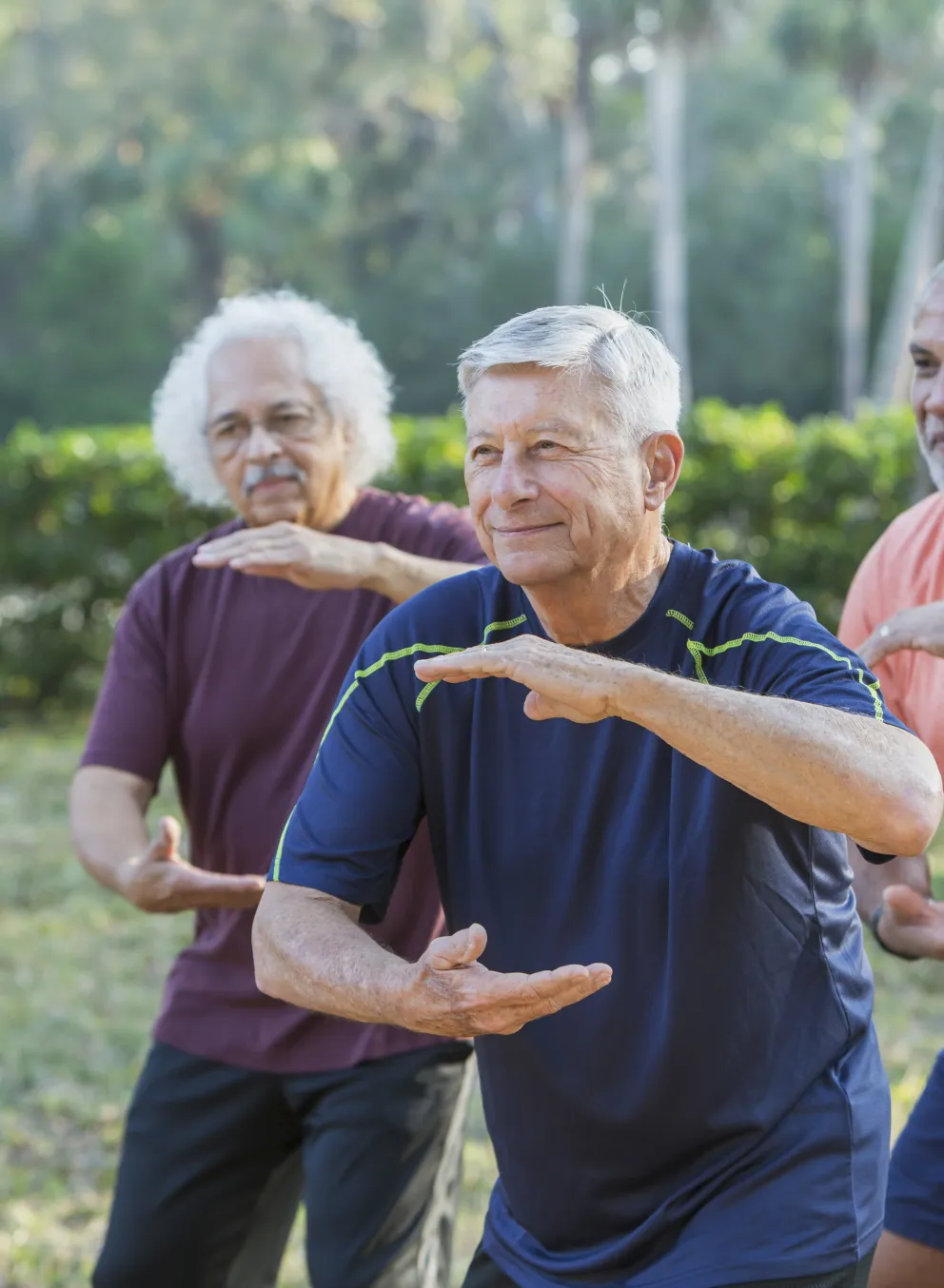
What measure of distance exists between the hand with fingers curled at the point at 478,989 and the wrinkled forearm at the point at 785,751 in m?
0.29

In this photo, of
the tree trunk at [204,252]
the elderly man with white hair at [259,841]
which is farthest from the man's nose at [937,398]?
the tree trunk at [204,252]

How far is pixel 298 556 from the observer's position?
290cm

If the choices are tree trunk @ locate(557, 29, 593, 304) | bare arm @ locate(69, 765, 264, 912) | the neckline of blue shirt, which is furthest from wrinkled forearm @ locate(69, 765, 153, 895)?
tree trunk @ locate(557, 29, 593, 304)

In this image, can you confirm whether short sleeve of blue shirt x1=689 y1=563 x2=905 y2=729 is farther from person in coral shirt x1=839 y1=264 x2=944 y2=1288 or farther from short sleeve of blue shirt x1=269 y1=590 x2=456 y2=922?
person in coral shirt x1=839 y1=264 x2=944 y2=1288

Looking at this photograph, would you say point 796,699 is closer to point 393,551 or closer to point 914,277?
point 393,551

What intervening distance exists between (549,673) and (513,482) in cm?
36

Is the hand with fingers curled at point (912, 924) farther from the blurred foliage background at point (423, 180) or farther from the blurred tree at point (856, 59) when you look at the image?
the blurred foliage background at point (423, 180)

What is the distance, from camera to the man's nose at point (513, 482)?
2141mm

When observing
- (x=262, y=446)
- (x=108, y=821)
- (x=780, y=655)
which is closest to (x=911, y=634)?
(x=780, y=655)

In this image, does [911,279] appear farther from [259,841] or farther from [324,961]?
[324,961]

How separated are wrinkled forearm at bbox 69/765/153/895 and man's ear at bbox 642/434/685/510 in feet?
4.43

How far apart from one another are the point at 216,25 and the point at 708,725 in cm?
4189

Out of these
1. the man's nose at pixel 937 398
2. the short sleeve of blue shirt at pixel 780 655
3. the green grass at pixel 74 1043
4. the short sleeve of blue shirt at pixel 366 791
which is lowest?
the green grass at pixel 74 1043

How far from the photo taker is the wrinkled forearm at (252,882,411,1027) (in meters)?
1.99
